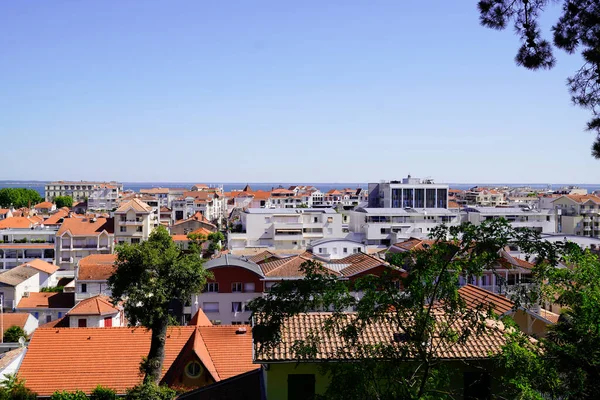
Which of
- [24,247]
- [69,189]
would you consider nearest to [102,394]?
[24,247]

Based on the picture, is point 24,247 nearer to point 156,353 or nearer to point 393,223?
point 393,223

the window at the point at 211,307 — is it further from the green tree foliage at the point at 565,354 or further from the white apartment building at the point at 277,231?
the white apartment building at the point at 277,231

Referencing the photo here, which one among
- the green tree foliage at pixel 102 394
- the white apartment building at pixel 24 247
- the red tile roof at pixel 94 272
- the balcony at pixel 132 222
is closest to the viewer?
the green tree foliage at pixel 102 394

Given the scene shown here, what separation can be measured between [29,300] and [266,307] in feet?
113

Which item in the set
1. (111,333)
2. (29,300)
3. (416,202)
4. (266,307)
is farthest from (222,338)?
(416,202)

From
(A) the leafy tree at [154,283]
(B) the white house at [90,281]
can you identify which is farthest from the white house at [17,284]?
(A) the leafy tree at [154,283]

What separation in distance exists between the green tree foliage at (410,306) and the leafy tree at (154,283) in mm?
11235

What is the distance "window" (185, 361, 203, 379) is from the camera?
18.5 metres

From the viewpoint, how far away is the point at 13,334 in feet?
101

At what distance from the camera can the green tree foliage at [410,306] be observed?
7777 millimetres

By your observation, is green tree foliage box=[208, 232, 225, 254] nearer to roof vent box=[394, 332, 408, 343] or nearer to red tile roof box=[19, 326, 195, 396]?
red tile roof box=[19, 326, 195, 396]

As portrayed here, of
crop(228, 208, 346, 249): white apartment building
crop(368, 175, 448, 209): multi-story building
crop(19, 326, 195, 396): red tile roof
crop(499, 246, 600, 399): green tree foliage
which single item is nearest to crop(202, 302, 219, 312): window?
crop(19, 326, 195, 396): red tile roof

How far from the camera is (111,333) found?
21.2m

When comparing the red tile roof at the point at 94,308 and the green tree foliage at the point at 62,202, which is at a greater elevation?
the green tree foliage at the point at 62,202
